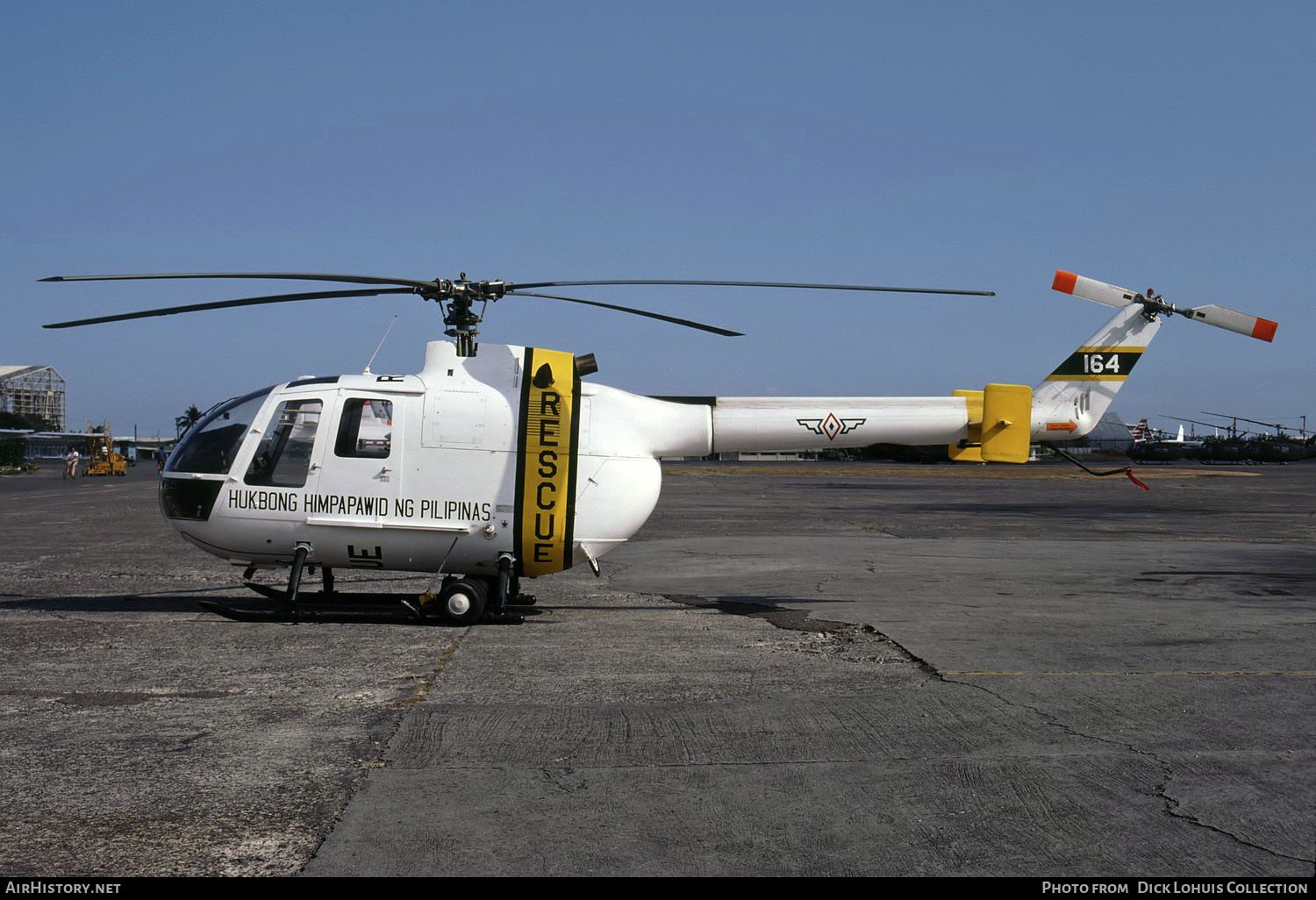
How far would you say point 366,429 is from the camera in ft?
35.1

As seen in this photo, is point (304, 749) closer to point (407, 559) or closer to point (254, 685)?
point (254, 685)

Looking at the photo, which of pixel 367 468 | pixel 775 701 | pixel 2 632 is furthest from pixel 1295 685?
pixel 2 632

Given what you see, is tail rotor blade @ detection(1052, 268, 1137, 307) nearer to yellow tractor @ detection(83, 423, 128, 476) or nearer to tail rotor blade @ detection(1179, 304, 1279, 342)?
tail rotor blade @ detection(1179, 304, 1279, 342)

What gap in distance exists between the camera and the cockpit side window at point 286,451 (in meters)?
10.6

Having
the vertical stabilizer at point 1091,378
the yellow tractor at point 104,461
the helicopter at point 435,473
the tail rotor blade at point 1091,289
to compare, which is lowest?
the yellow tractor at point 104,461

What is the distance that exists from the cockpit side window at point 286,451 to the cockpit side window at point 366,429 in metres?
0.28

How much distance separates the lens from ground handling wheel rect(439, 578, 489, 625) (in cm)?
1051

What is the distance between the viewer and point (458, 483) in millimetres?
10656

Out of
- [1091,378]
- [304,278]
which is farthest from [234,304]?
[1091,378]

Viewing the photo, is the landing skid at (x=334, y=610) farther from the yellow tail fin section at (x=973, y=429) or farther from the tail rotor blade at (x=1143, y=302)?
the tail rotor blade at (x=1143, y=302)

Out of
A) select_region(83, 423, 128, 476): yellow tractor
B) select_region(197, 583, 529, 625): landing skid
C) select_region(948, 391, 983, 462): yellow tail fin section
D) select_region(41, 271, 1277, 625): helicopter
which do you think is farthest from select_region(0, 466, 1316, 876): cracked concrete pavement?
select_region(83, 423, 128, 476): yellow tractor

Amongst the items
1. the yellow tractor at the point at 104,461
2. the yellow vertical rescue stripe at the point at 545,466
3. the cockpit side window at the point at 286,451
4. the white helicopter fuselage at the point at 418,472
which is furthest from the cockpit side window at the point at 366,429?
the yellow tractor at the point at 104,461

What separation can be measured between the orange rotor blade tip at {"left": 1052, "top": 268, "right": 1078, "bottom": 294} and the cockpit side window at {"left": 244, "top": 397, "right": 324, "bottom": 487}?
8348 mm

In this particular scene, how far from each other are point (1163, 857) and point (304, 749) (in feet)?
14.9
